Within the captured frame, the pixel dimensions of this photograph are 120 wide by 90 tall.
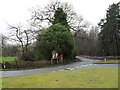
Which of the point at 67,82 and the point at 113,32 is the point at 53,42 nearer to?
the point at 67,82

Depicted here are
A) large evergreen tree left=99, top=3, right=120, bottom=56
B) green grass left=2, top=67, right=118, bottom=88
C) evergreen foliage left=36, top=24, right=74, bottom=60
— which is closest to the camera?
green grass left=2, top=67, right=118, bottom=88

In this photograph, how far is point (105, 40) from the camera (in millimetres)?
49906

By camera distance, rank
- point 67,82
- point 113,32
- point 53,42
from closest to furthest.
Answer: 1. point 67,82
2. point 53,42
3. point 113,32

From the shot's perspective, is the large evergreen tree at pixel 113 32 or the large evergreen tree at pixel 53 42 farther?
the large evergreen tree at pixel 113 32

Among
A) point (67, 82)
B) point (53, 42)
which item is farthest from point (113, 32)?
point (67, 82)

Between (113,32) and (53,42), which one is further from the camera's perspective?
(113,32)

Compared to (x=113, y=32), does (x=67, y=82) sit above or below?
below

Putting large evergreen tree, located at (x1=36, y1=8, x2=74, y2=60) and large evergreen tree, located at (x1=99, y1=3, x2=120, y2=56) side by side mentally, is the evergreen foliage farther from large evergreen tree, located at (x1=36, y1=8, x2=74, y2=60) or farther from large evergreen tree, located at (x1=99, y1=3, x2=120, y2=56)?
large evergreen tree, located at (x1=99, y1=3, x2=120, y2=56)

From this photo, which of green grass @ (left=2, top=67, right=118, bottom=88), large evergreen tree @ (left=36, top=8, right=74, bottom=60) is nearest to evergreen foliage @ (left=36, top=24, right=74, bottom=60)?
large evergreen tree @ (left=36, top=8, right=74, bottom=60)

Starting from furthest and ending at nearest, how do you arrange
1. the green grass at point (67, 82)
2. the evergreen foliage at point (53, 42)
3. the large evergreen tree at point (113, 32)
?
the large evergreen tree at point (113, 32) → the evergreen foliage at point (53, 42) → the green grass at point (67, 82)

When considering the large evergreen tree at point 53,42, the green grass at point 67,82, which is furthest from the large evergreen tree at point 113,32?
the green grass at point 67,82

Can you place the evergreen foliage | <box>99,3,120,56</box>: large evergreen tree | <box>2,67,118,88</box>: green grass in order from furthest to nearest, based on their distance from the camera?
1. <box>99,3,120,56</box>: large evergreen tree
2. the evergreen foliage
3. <box>2,67,118,88</box>: green grass

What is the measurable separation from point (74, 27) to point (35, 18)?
480 inches

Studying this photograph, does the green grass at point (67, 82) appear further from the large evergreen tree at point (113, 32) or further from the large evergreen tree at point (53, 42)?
the large evergreen tree at point (113, 32)
